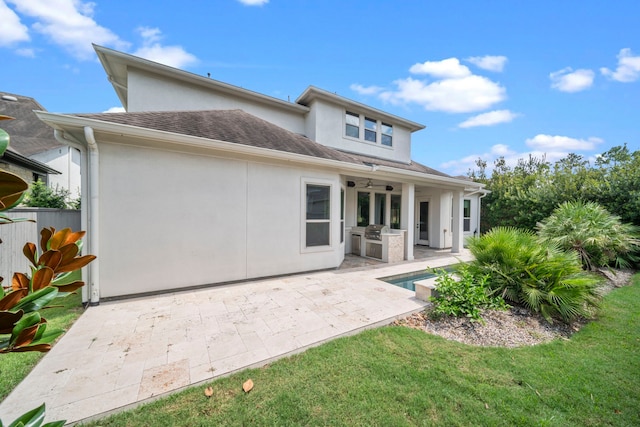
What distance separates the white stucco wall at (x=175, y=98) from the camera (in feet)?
25.8

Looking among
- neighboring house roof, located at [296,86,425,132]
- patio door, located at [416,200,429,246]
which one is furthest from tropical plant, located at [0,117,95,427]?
patio door, located at [416,200,429,246]

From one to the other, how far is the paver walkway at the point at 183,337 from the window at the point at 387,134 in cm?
797

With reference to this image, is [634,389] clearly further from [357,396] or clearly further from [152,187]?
[152,187]

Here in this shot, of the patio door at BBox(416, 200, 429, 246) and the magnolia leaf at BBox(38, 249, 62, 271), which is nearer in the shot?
the magnolia leaf at BBox(38, 249, 62, 271)

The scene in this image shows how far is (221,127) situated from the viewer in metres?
6.66

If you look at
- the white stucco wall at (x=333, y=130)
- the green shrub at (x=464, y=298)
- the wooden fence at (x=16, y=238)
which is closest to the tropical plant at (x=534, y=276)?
the green shrub at (x=464, y=298)

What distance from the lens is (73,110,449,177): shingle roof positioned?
545 cm

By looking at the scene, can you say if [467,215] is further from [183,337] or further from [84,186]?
[84,186]

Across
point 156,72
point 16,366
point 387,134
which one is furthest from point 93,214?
point 387,134

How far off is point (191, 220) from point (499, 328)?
20.7ft

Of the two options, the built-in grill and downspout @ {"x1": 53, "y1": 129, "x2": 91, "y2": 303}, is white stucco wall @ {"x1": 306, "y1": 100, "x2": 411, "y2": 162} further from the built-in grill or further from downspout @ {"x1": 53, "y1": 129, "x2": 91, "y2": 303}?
downspout @ {"x1": 53, "y1": 129, "x2": 91, "y2": 303}

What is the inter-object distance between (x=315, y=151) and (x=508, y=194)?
13.2m

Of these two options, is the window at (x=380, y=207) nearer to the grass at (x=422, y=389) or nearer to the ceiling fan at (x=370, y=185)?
the ceiling fan at (x=370, y=185)

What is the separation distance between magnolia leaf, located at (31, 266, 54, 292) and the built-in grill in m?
8.86
